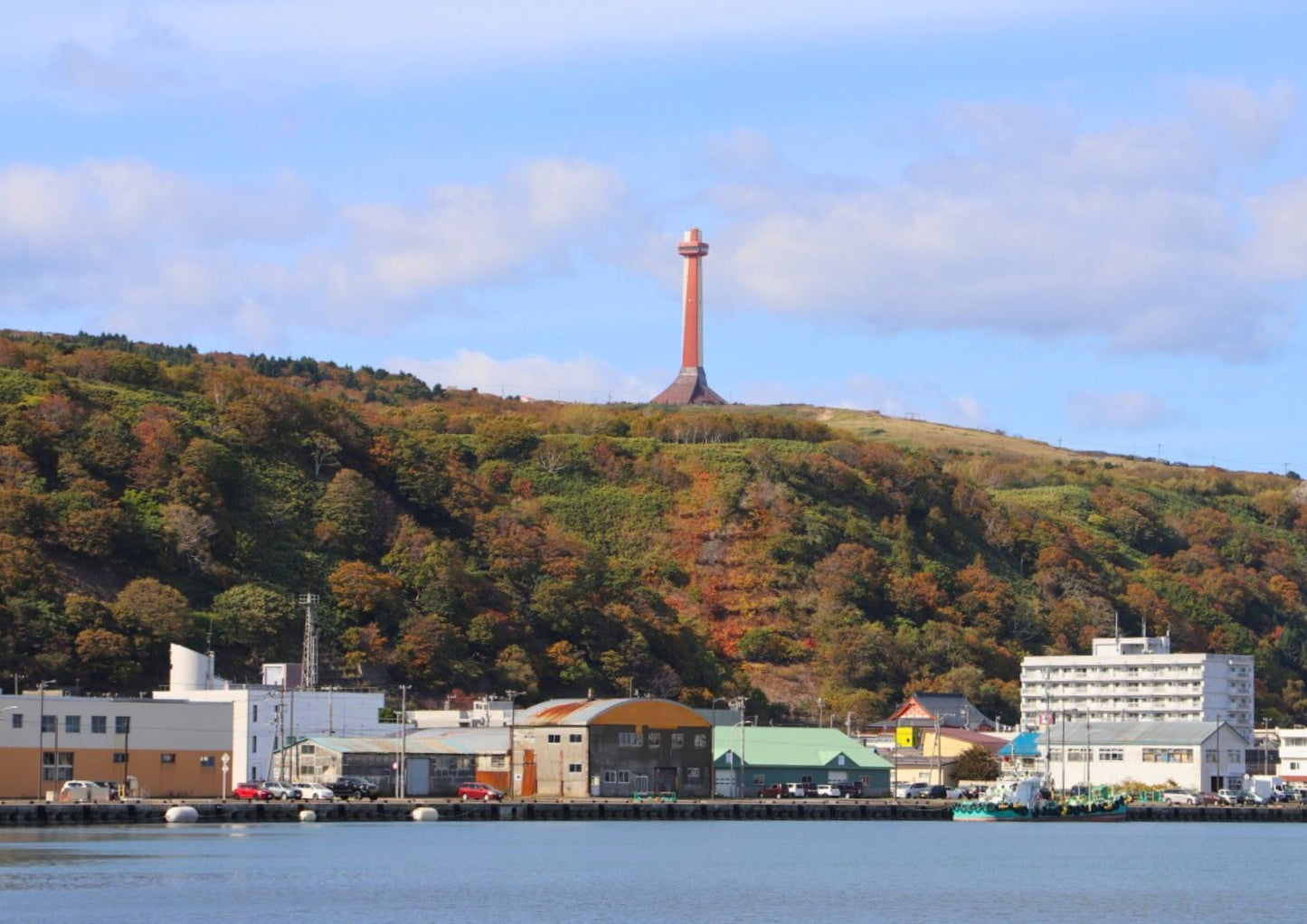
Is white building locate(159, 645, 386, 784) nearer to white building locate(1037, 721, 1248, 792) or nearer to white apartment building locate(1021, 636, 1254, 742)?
white building locate(1037, 721, 1248, 792)

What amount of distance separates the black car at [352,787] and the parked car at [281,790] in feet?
8.15

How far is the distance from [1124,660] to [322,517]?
57858 mm

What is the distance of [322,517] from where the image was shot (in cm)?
13650

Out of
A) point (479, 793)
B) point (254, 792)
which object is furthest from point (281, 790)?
point (479, 793)

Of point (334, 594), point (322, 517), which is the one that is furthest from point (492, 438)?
point (334, 594)

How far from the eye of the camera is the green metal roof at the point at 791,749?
111375 millimetres

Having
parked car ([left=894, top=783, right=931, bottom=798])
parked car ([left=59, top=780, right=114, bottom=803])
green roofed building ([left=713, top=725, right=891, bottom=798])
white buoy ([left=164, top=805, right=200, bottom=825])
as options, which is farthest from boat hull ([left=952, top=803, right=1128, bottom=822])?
parked car ([left=59, top=780, right=114, bottom=803])

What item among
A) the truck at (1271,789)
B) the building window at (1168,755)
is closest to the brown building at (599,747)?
the building window at (1168,755)

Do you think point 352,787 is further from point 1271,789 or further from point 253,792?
point 1271,789

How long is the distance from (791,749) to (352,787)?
27.6 m

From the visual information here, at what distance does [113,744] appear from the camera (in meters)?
91.7

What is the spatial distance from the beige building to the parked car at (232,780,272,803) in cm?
315

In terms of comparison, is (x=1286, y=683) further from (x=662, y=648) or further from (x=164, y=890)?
(x=164, y=890)

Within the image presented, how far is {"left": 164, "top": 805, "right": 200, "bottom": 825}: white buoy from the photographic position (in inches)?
3275
